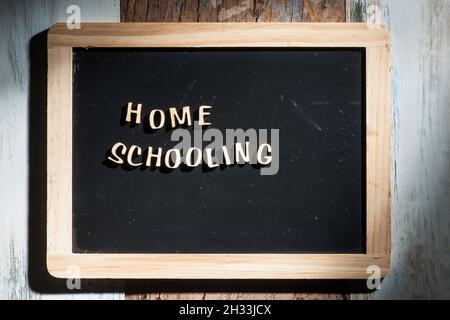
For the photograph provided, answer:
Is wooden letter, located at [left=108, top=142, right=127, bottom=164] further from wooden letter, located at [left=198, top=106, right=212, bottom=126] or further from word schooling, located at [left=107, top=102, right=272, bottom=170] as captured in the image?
wooden letter, located at [left=198, top=106, right=212, bottom=126]

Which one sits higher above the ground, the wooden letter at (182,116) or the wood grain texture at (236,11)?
the wood grain texture at (236,11)

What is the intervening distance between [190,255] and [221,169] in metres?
0.23

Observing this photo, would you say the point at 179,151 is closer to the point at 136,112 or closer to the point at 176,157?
the point at 176,157

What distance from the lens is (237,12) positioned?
1393 mm

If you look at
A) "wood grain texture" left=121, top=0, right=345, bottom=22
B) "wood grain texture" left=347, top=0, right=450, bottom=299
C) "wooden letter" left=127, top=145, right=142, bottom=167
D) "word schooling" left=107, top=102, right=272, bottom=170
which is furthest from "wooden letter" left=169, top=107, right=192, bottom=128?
"wood grain texture" left=347, top=0, right=450, bottom=299

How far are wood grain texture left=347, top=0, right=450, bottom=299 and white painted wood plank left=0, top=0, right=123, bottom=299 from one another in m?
0.75

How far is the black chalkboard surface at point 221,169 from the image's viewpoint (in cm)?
135

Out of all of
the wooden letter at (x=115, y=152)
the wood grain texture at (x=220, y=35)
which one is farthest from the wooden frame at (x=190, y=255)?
the wooden letter at (x=115, y=152)

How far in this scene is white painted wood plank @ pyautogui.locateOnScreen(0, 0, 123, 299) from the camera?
140cm

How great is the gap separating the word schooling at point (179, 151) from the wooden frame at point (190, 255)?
15cm

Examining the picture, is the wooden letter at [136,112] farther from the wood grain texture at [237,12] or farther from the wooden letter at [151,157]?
the wood grain texture at [237,12]

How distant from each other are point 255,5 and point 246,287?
0.75 metres

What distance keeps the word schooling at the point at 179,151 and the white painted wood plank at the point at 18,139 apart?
27 centimetres
